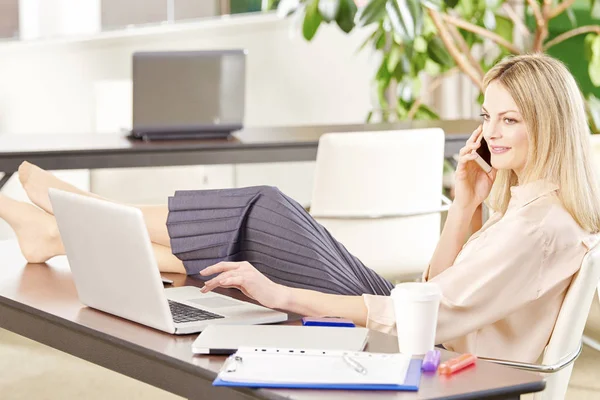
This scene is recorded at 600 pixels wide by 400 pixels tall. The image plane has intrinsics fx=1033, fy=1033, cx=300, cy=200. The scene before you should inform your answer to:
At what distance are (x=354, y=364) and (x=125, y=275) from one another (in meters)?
0.50

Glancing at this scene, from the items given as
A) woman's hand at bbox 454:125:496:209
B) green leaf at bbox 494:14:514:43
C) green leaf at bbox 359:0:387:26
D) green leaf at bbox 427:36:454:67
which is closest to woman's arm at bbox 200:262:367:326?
woman's hand at bbox 454:125:496:209

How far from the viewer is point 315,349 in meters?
1.48

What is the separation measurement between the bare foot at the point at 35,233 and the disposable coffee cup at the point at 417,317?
3.53 feet

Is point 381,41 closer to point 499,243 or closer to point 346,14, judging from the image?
point 346,14

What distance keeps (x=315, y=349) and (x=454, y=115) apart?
5.26 metres

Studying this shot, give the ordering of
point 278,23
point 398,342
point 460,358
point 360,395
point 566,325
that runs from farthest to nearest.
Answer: point 278,23 → point 566,325 → point 398,342 → point 460,358 → point 360,395

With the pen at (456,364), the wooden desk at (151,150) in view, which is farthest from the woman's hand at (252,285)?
the wooden desk at (151,150)

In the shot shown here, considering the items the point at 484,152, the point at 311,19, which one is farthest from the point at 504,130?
the point at 311,19

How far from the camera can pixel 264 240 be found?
2.28 meters

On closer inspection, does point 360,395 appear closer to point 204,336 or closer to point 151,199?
point 204,336

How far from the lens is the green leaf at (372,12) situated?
4324 mm

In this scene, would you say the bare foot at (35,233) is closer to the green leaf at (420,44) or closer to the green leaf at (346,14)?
the green leaf at (346,14)

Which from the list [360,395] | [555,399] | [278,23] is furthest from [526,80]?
[278,23]

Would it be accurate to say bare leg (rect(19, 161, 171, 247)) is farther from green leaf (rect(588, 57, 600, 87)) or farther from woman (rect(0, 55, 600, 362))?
green leaf (rect(588, 57, 600, 87))
